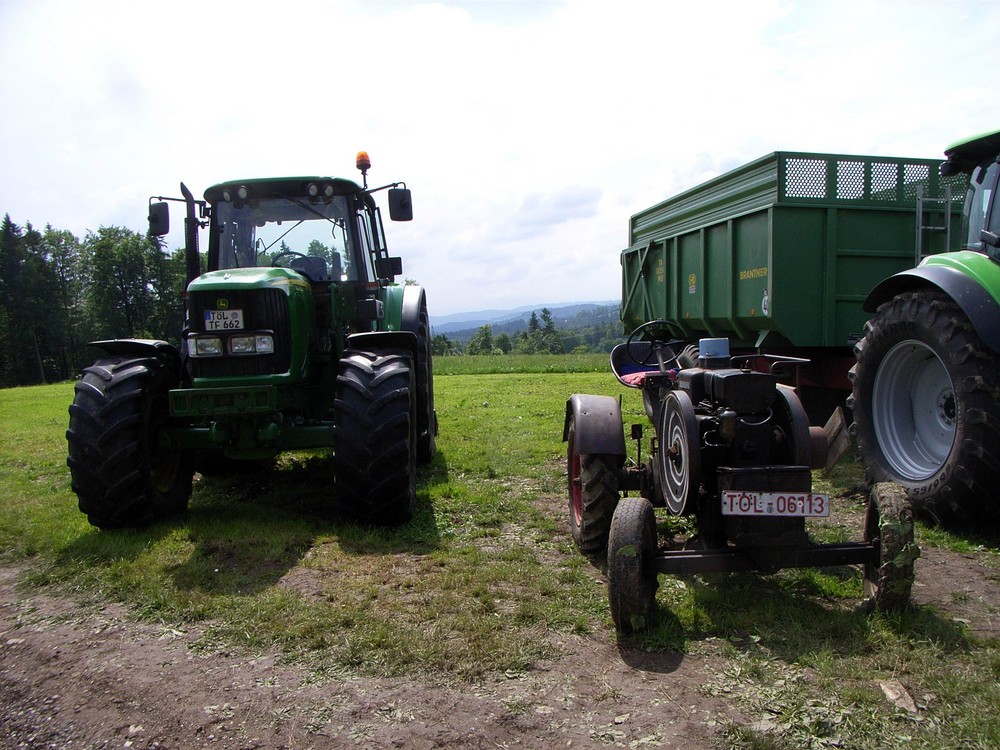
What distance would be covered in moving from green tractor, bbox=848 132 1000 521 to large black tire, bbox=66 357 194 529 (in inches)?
196

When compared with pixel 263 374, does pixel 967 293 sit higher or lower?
higher

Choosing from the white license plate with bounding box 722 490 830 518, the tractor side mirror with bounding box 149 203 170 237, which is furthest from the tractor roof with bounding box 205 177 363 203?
the white license plate with bounding box 722 490 830 518

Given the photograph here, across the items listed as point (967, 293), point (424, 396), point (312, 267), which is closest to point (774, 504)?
point (967, 293)

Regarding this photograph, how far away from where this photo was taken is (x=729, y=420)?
3.53 m

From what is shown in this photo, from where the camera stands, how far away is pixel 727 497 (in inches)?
130

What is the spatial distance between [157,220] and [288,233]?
39.7 inches

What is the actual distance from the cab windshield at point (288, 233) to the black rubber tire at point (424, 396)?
1019mm

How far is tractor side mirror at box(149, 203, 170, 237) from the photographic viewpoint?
19.7 feet

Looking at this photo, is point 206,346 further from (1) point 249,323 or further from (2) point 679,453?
(2) point 679,453

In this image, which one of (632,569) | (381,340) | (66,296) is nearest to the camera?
(632,569)

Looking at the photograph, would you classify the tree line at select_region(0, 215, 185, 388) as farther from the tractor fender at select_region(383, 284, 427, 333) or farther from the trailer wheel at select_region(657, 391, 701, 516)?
the trailer wheel at select_region(657, 391, 701, 516)

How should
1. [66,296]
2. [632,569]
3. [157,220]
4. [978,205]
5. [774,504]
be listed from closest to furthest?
[632,569]
[774,504]
[978,205]
[157,220]
[66,296]

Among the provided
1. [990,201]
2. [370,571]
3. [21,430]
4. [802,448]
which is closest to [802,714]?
[802,448]

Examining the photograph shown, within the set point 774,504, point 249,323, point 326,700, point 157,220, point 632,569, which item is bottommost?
point 326,700
